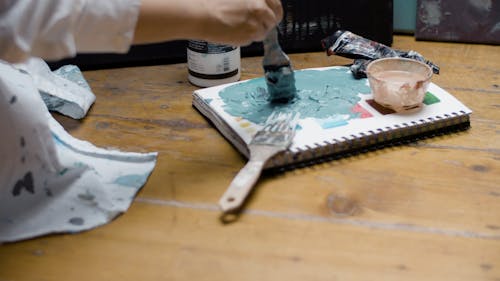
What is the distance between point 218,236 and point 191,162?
0.14 metres

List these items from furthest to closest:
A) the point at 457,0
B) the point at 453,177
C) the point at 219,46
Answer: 1. the point at 457,0
2. the point at 219,46
3. the point at 453,177

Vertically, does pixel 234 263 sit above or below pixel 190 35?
below

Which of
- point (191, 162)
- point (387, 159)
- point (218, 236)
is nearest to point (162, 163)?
point (191, 162)

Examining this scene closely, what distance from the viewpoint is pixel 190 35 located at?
Result: 596mm

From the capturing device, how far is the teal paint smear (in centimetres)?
63

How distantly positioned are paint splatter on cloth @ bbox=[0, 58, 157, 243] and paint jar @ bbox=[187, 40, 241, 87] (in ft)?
0.78

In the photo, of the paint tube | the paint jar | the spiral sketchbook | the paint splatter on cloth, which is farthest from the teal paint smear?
the paint tube

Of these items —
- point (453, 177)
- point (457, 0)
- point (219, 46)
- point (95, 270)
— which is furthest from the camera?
point (457, 0)

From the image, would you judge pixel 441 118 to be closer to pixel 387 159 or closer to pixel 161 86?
pixel 387 159

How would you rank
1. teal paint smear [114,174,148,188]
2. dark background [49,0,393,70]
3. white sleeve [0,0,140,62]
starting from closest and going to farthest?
white sleeve [0,0,140,62]
teal paint smear [114,174,148,188]
dark background [49,0,393,70]

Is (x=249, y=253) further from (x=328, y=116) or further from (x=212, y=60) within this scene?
(x=212, y=60)

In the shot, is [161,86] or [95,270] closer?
[95,270]

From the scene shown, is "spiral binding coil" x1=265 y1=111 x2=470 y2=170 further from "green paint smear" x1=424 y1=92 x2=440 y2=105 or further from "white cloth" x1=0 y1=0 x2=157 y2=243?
"white cloth" x1=0 y1=0 x2=157 y2=243

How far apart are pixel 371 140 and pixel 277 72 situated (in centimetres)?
15
